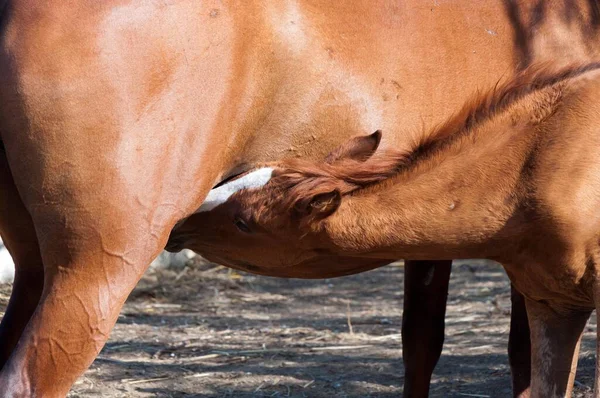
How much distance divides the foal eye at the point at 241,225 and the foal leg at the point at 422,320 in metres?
1.36

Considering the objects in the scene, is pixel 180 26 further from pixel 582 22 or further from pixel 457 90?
pixel 582 22

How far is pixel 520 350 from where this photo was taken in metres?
4.32

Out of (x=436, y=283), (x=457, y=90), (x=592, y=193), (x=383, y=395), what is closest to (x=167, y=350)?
(x=383, y=395)

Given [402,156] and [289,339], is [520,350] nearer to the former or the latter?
[402,156]

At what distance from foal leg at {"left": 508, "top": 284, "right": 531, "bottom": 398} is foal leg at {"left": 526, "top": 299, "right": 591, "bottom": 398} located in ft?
2.47

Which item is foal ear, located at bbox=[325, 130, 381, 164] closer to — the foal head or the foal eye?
the foal head

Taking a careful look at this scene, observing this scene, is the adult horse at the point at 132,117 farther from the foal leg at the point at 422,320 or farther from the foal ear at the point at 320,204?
the foal leg at the point at 422,320

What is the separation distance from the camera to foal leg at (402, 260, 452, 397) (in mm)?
4344

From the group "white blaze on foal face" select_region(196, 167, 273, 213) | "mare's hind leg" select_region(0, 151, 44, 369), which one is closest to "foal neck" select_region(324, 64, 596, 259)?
"white blaze on foal face" select_region(196, 167, 273, 213)

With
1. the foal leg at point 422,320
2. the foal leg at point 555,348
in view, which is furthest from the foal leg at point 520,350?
the foal leg at point 555,348

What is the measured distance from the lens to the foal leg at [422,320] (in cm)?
434

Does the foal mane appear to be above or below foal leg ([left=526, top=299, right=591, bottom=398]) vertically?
above

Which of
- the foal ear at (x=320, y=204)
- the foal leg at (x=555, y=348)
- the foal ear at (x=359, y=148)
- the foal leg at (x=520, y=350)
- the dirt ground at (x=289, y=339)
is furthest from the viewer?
the dirt ground at (x=289, y=339)

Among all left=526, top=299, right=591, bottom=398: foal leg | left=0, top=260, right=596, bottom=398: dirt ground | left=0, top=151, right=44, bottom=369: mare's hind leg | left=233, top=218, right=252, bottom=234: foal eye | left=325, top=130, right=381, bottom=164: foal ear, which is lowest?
left=0, top=260, right=596, bottom=398: dirt ground
